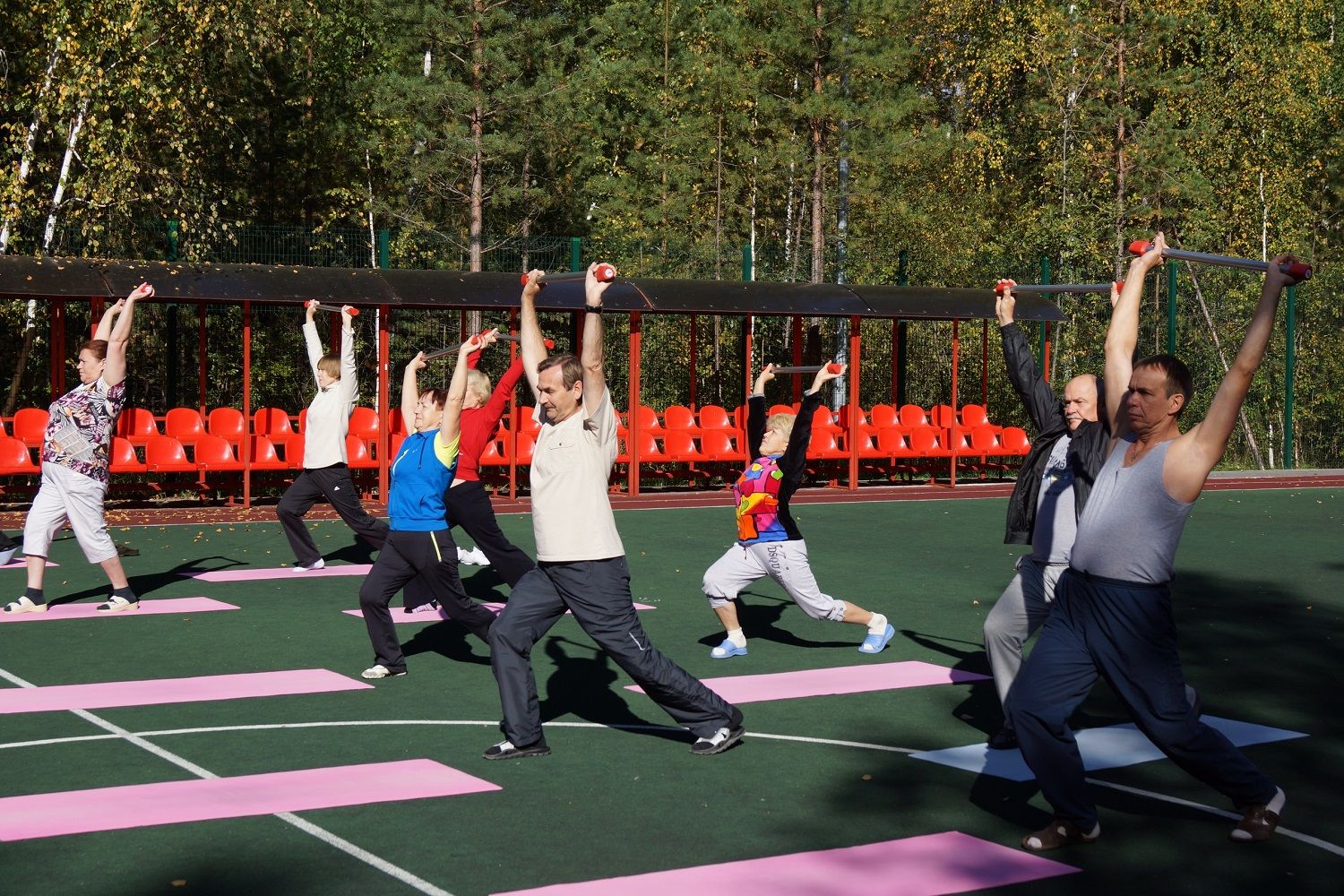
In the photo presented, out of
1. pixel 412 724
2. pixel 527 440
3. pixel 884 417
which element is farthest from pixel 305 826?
pixel 884 417

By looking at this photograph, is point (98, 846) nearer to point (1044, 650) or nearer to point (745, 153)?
point (1044, 650)

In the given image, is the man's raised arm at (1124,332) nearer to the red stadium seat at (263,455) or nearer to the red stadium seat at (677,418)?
the red stadium seat at (263,455)

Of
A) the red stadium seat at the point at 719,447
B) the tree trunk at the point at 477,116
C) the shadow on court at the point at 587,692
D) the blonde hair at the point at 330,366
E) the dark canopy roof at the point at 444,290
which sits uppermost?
the tree trunk at the point at 477,116

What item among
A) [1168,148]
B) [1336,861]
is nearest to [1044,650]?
[1336,861]

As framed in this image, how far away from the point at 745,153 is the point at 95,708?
1134 inches

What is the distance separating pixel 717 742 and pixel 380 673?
275 cm

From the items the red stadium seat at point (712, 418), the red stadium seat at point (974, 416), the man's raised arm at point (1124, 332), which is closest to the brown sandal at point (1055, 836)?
the man's raised arm at point (1124, 332)

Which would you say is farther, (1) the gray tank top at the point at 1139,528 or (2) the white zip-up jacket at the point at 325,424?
(2) the white zip-up jacket at the point at 325,424

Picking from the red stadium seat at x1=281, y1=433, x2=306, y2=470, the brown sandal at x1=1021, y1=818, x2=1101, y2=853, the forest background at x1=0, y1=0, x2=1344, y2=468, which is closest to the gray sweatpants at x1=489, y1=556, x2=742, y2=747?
the brown sandal at x1=1021, y1=818, x2=1101, y2=853

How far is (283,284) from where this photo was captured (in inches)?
784

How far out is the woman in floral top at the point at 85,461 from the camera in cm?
1112

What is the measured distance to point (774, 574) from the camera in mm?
9883

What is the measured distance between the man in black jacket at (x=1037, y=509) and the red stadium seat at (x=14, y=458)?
14.5 metres

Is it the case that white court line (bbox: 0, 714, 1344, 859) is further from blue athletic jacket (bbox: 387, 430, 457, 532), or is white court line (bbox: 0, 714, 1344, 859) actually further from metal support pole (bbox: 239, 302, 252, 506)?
metal support pole (bbox: 239, 302, 252, 506)
